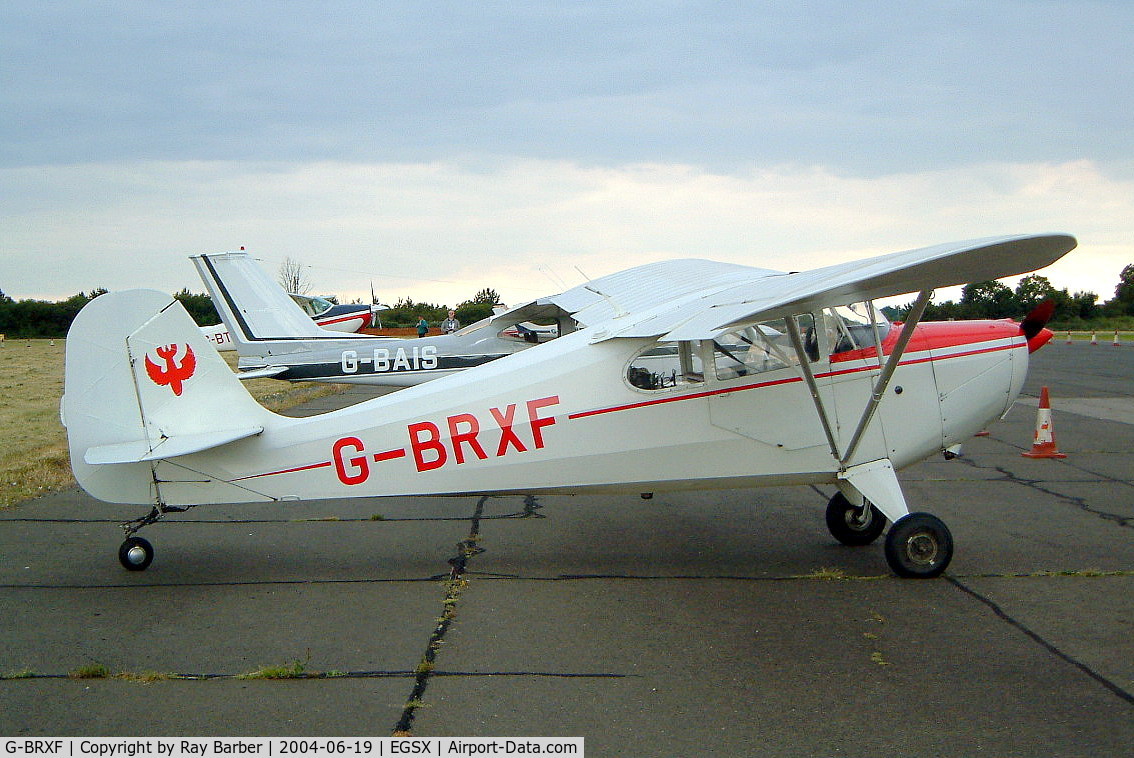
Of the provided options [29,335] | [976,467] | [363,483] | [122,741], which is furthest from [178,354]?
[29,335]

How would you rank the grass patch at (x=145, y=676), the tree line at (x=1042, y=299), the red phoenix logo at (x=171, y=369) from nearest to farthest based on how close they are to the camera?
1. the grass patch at (x=145, y=676)
2. the red phoenix logo at (x=171, y=369)
3. the tree line at (x=1042, y=299)

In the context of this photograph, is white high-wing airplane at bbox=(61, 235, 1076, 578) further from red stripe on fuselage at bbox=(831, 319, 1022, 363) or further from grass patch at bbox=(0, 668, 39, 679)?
grass patch at bbox=(0, 668, 39, 679)

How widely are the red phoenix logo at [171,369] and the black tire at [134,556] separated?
1253 mm

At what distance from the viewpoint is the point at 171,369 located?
6.38 meters

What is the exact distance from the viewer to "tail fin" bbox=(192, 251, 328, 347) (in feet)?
59.8

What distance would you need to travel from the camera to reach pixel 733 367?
21.9ft

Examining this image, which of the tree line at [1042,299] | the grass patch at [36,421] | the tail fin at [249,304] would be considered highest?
the tail fin at [249,304]

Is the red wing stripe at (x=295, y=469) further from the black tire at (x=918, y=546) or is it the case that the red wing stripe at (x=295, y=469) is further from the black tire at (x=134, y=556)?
the black tire at (x=918, y=546)

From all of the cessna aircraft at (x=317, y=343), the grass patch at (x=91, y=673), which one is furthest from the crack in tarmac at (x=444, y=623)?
the cessna aircraft at (x=317, y=343)

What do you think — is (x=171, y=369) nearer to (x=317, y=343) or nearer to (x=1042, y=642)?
(x=1042, y=642)

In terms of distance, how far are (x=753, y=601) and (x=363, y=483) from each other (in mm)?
2848

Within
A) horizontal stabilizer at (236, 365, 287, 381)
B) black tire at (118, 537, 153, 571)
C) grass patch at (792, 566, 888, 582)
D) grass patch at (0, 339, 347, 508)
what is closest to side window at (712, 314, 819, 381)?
grass patch at (792, 566, 888, 582)

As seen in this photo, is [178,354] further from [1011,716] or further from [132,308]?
[1011,716]

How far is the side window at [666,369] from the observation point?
6.57 m
